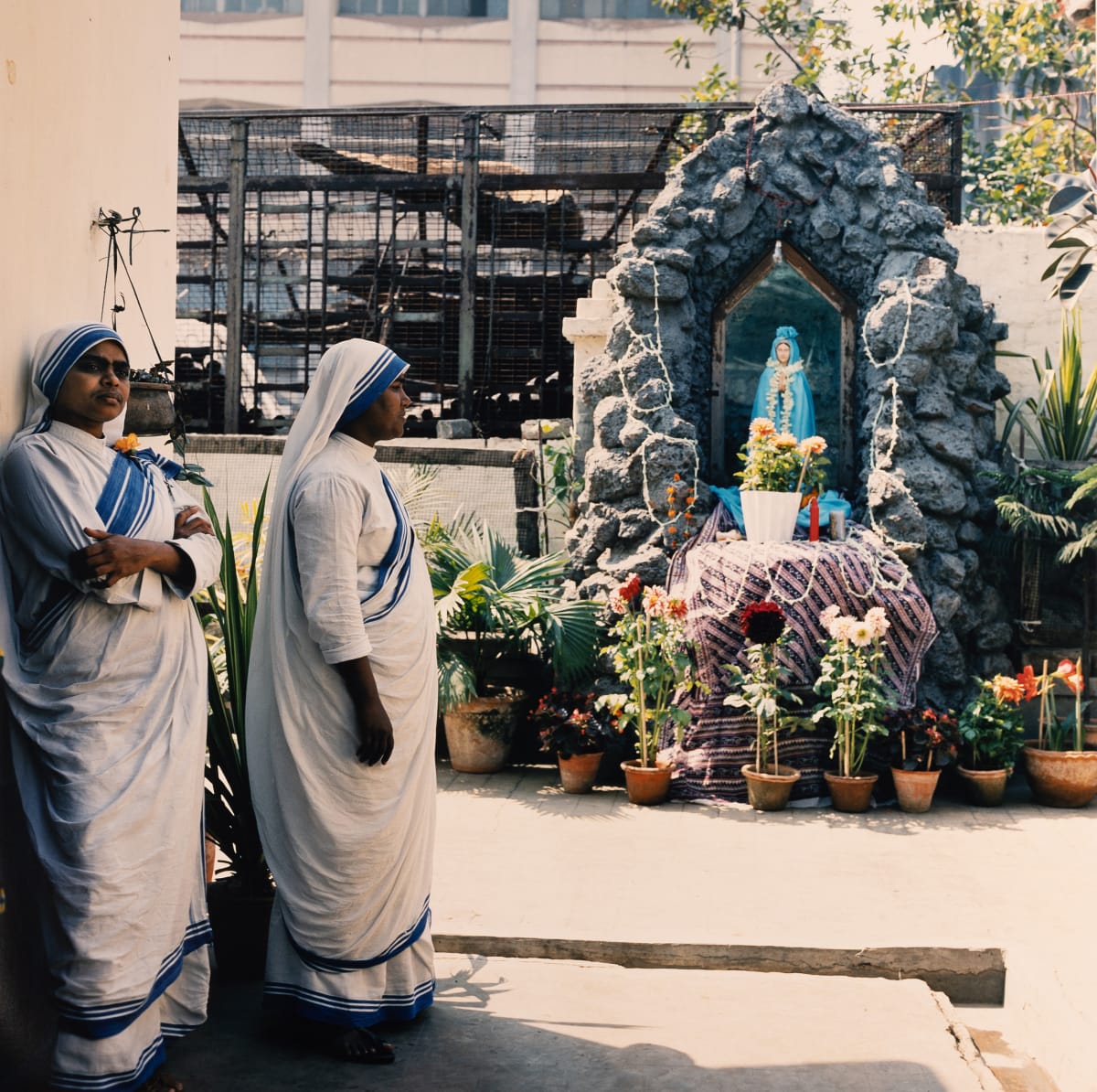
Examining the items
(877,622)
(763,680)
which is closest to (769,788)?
(763,680)

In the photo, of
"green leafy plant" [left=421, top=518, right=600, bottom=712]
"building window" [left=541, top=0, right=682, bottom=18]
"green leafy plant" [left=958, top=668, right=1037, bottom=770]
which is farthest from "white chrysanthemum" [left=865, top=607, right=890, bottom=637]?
"building window" [left=541, top=0, right=682, bottom=18]

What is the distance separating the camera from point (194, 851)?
136 inches

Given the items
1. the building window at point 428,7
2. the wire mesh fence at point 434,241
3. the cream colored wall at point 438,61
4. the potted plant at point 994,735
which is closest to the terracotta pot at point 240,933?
the potted plant at point 994,735

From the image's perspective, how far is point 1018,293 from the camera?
375 inches

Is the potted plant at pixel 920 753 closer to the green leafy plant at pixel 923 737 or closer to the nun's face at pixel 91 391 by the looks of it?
the green leafy plant at pixel 923 737

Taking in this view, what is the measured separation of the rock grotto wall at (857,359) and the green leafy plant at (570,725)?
87 cm

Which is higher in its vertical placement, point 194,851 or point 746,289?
point 746,289

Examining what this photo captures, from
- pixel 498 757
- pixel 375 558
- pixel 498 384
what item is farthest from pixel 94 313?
pixel 498 384

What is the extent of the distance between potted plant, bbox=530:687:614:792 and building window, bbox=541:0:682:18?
50.6ft

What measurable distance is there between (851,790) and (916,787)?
1.17 ft

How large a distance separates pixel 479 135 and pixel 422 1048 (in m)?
8.44

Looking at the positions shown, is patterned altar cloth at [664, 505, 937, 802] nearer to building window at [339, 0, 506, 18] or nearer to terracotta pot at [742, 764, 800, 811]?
terracotta pot at [742, 764, 800, 811]

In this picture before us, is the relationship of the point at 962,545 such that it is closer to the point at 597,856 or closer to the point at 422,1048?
the point at 597,856

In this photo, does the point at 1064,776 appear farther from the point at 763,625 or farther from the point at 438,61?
the point at 438,61
